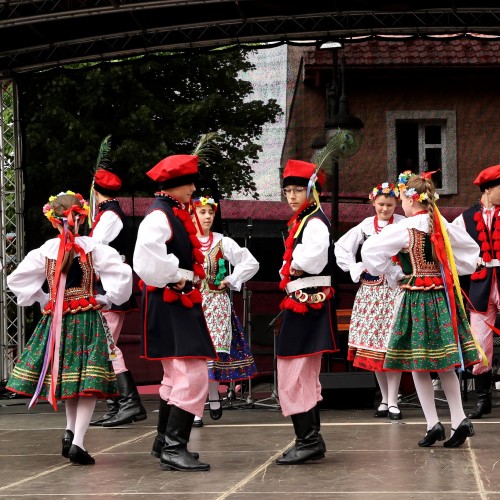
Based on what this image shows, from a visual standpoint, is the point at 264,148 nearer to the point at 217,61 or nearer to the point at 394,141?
the point at 394,141

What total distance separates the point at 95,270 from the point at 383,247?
1616mm

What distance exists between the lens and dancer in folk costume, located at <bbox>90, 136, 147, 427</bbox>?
7.86 m

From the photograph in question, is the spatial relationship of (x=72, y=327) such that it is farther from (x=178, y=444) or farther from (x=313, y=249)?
(x=313, y=249)

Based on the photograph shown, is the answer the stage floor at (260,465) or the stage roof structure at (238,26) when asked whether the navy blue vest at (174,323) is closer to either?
the stage floor at (260,465)

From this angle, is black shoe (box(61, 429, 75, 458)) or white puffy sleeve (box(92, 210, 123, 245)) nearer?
black shoe (box(61, 429, 75, 458))

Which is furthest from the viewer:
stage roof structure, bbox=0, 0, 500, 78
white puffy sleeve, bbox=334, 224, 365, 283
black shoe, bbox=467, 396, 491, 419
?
stage roof structure, bbox=0, 0, 500, 78

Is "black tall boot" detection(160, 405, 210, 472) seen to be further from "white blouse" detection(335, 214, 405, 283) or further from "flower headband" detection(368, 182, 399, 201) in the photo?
"flower headband" detection(368, 182, 399, 201)

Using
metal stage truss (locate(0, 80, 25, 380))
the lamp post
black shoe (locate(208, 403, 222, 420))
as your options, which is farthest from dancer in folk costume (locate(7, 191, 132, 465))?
the lamp post

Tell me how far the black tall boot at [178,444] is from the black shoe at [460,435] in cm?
144

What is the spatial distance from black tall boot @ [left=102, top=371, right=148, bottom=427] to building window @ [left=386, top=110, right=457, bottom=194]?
5124mm

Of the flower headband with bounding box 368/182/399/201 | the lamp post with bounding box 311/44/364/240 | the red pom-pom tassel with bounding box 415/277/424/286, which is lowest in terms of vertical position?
the red pom-pom tassel with bounding box 415/277/424/286

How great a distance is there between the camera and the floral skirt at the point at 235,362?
8266 millimetres

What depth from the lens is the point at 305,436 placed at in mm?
5766

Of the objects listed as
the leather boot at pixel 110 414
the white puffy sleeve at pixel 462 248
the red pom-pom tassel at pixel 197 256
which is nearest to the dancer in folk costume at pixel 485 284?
the white puffy sleeve at pixel 462 248
